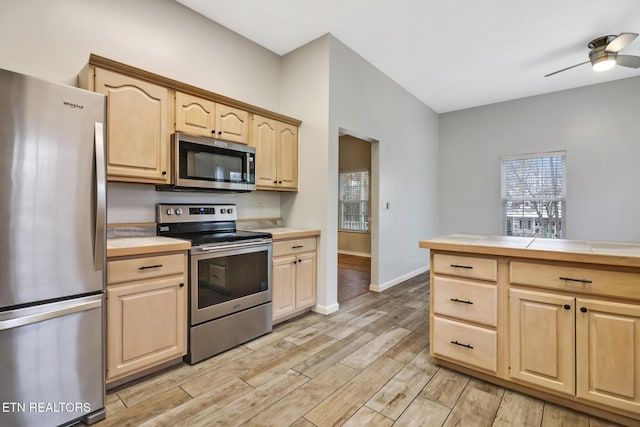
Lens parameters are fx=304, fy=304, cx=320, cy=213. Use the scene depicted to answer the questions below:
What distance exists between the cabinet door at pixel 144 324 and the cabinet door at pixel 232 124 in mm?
1334

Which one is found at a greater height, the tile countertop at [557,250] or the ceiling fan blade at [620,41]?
the ceiling fan blade at [620,41]

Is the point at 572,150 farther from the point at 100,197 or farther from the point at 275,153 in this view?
the point at 100,197

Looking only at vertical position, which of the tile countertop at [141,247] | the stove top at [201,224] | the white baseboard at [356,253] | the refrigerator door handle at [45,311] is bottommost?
the white baseboard at [356,253]

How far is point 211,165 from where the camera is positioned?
8.54 ft

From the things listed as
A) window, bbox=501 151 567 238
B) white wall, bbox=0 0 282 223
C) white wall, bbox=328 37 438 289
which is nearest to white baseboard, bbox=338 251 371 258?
white wall, bbox=328 37 438 289

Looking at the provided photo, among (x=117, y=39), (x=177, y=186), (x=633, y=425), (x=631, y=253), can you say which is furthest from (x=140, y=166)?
(x=633, y=425)

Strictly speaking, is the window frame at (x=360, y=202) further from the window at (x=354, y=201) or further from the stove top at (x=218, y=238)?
the stove top at (x=218, y=238)

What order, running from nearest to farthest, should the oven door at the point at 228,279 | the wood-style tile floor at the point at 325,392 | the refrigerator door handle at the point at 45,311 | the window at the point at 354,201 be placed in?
the refrigerator door handle at the point at 45,311 < the wood-style tile floor at the point at 325,392 < the oven door at the point at 228,279 < the window at the point at 354,201

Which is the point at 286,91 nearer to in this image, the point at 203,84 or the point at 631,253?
the point at 203,84

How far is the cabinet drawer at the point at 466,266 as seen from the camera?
1922 millimetres

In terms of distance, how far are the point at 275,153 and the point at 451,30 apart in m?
2.23

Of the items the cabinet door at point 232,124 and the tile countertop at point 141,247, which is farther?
the cabinet door at point 232,124

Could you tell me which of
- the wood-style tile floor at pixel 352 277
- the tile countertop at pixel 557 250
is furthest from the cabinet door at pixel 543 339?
the wood-style tile floor at pixel 352 277

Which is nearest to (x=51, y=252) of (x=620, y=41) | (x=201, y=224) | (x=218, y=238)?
(x=218, y=238)
